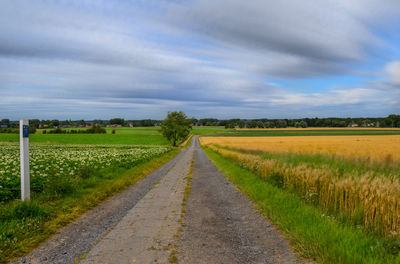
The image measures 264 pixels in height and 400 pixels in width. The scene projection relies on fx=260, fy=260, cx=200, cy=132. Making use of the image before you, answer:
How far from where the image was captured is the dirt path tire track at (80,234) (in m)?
4.54

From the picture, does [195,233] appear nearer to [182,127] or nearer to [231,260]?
[231,260]

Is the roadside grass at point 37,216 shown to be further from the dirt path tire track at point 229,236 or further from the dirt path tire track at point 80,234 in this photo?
the dirt path tire track at point 229,236

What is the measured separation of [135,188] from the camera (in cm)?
Answer: 1159

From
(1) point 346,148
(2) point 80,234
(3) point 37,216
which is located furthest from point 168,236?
(1) point 346,148

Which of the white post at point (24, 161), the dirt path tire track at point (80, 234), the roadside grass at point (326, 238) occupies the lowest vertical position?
the dirt path tire track at point (80, 234)

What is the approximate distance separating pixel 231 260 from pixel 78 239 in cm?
321

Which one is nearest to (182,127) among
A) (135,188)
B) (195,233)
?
(135,188)

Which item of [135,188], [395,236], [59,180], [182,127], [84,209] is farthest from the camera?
[182,127]

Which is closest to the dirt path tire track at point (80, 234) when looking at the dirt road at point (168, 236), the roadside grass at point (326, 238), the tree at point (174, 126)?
the dirt road at point (168, 236)

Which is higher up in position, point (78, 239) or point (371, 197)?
point (371, 197)

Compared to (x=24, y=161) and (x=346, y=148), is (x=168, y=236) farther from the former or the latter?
(x=346, y=148)

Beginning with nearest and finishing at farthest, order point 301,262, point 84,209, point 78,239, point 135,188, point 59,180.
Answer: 1. point 301,262
2. point 78,239
3. point 84,209
4. point 59,180
5. point 135,188

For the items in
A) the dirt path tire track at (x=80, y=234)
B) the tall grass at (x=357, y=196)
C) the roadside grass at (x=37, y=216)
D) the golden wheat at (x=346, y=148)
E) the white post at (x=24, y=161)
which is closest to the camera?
the dirt path tire track at (x=80, y=234)

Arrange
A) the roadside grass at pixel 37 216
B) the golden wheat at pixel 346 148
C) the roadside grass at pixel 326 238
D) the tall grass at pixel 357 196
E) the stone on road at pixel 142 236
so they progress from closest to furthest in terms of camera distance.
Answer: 1. the roadside grass at pixel 326 238
2. the stone on road at pixel 142 236
3. the roadside grass at pixel 37 216
4. the tall grass at pixel 357 196
5. the golden wheat at pixel 346 148
